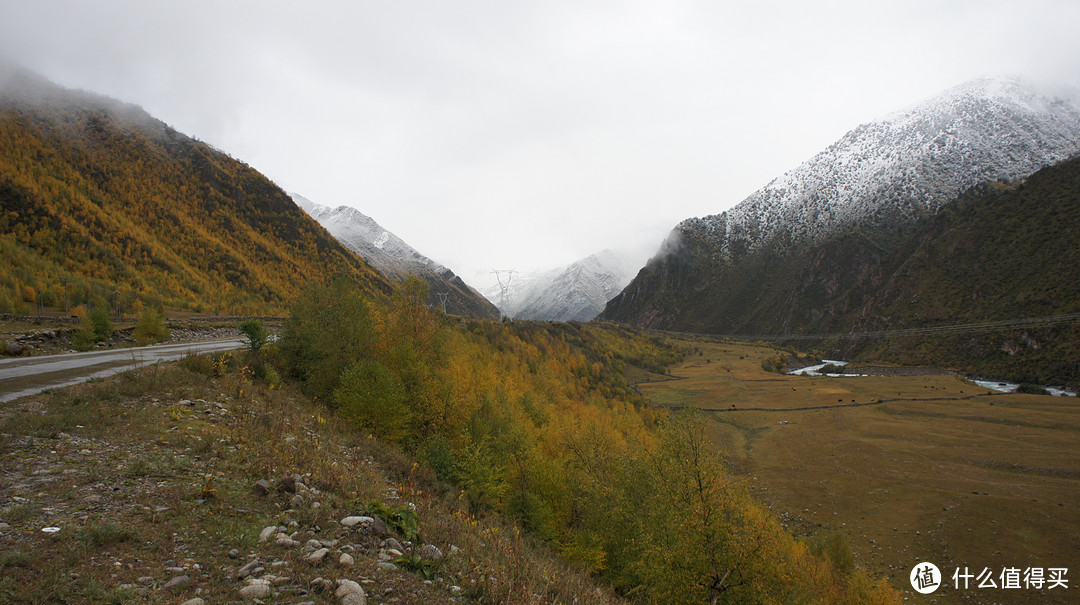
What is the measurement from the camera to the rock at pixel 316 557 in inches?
223

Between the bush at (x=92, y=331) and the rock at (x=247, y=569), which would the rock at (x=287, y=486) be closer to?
the rock at (x=247, y=569)

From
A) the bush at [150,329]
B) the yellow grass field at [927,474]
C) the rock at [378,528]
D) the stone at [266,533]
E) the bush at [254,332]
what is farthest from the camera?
the yellow grass field at [927,474]

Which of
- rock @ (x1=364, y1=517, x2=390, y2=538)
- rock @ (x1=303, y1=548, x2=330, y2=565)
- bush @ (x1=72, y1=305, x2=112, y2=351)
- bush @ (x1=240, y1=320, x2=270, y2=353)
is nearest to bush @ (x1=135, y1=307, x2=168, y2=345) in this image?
bush @ (x1=72, y1=305, x2=112, y2=351)

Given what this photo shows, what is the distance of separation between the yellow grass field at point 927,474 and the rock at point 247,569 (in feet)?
72.2

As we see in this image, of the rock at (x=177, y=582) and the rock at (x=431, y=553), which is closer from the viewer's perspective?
the rock at (x=177, y=582)

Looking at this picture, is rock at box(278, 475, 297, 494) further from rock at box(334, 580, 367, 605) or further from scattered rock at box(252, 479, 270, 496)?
rock at box(334, 580, 367, 605)

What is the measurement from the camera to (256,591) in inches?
189

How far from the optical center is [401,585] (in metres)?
5.73

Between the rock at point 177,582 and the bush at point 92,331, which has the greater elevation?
the bush at point 92,331

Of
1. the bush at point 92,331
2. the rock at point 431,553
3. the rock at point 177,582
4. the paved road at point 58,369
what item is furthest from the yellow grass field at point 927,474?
the bush at point 92,331

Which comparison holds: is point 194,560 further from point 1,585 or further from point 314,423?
point 314,423

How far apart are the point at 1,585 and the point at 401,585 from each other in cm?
407

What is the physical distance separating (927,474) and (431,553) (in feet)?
229

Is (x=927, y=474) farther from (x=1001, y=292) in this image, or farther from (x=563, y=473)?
(x=1001, y=292)
